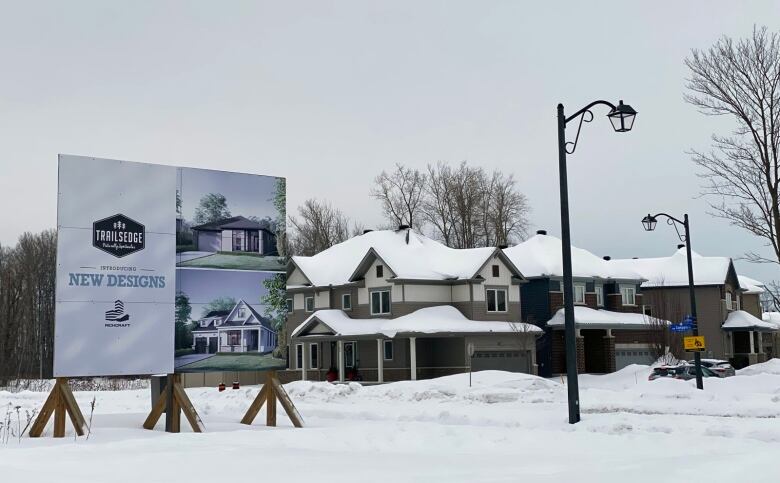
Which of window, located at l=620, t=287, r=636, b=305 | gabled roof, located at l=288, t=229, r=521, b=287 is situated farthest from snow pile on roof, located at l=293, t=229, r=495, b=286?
window, located at l=620, t=287, r=636, b=305

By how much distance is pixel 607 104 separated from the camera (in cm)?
1881

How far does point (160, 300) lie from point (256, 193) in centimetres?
321

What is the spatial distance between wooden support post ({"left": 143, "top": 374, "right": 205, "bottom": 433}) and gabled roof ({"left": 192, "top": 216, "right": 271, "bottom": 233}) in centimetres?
321

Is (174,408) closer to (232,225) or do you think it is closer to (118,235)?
(118,235)

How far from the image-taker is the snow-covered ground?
11492mm

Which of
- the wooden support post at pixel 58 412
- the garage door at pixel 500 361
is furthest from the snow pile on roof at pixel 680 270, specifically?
the wooden support post at pixel 58 412

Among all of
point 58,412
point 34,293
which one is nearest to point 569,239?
point 58,412

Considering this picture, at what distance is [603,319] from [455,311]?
1007 cm

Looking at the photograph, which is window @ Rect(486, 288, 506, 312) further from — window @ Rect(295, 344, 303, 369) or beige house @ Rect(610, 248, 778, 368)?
beige house @ Rect(610, 248, 778, 368)

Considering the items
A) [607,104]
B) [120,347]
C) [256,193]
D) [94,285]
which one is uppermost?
[607,104]

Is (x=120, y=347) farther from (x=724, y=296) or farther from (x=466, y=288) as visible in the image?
(x=724, y=296)

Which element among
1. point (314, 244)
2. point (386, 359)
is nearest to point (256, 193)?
point (386, 359)

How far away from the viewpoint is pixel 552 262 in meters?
56.7

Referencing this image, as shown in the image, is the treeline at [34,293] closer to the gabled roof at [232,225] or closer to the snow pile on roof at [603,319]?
the snow pile on roof at [603,319]
